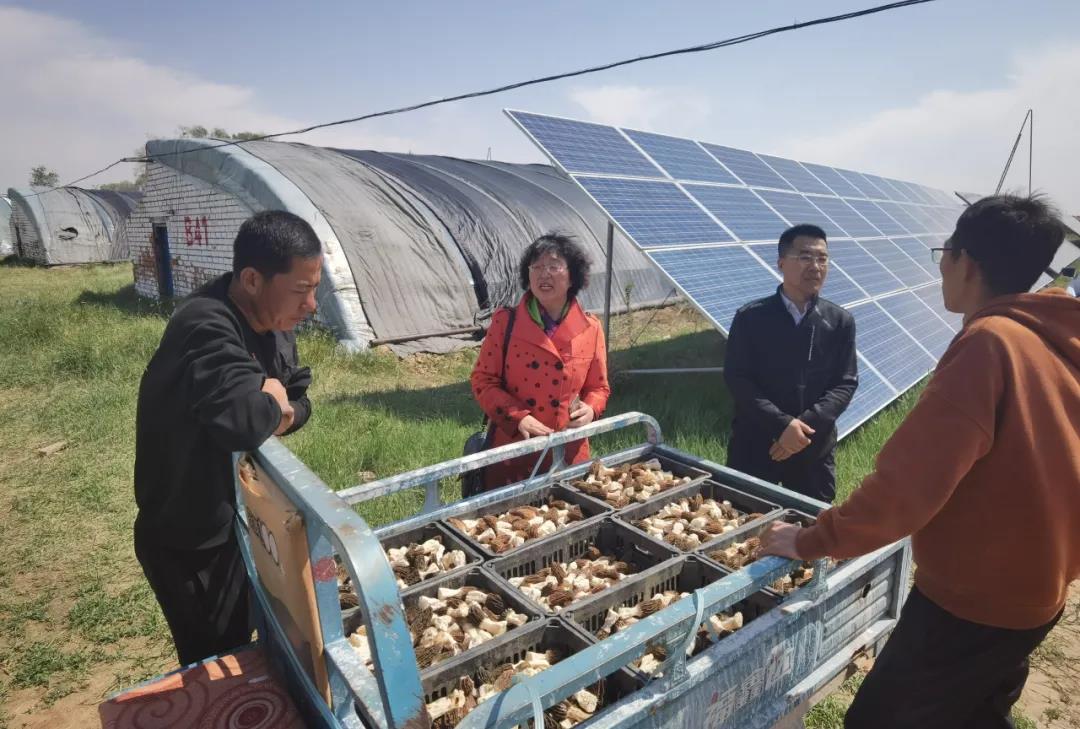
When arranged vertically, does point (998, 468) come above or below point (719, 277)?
below

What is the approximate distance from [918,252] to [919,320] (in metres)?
4.36

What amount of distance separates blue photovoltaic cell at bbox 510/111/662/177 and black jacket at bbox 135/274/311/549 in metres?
5.28

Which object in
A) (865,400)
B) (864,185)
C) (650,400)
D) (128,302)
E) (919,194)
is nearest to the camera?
(865,400)

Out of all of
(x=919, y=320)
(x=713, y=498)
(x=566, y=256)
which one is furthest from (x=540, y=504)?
(x=919, y=320)

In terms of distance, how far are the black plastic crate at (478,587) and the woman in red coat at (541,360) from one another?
1253mm

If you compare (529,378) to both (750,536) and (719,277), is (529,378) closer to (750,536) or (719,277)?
(750,536)

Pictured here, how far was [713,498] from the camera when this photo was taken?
279 cm

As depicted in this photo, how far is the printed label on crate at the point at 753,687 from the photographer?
5.83 ft

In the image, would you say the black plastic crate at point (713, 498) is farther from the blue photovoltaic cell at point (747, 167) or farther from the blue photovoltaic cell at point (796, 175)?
the blue photovoltaic cell at point (796, 175)

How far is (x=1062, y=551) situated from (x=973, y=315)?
0.71 m

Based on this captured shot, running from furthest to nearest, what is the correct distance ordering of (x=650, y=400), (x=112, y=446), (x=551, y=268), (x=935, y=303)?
(x=935, y=303) → (x=650, y=400) → (x=112, y=446) → (x=551, y=268)

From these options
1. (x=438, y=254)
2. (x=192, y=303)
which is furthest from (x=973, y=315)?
(x=438, y=254)

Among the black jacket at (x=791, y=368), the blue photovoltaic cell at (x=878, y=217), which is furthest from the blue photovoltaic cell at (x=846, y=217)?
the black jacket at (x=791, y=368)

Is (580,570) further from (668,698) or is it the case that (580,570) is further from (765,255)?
(765,255)
